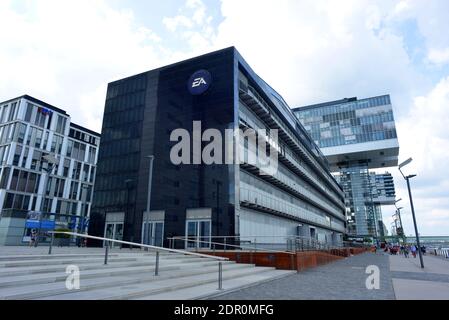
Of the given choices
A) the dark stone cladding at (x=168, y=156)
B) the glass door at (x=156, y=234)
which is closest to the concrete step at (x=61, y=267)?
the dark stone cladding at (x=168, y=156)

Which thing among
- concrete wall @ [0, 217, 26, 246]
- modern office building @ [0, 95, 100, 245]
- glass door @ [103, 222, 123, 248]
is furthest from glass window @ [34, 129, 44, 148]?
glass door @ [103, 222, 123, 248]

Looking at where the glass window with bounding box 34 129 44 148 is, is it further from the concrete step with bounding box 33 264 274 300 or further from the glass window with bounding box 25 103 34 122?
the concrete step with bounding box 33 264 274 300

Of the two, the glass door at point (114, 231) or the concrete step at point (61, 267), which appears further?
the glass door at point (114, 231)

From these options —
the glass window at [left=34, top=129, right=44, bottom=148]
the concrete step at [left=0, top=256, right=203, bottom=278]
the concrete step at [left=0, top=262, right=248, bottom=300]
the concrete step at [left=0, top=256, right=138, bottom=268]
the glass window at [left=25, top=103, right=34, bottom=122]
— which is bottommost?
the concrete step at [left=0, top=262, right=248, bottom=300]

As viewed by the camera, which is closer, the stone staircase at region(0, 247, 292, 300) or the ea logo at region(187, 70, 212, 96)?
the stone staircase at region(0, 247, 292, 300)

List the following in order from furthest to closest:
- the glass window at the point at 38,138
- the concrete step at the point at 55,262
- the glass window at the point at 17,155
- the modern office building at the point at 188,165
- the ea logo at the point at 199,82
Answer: the glass window at the point at 38,138, the glass window at the point at 17,155, the ea logo at the point at 199,82, the modern office building at the point at 188,165, the concrete step at the point at 55,262

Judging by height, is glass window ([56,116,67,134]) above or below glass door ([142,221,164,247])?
above

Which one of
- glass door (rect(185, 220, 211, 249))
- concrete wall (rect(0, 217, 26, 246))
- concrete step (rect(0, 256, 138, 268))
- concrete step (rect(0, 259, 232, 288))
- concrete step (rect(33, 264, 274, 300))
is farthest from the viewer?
concrete wall (rect(0, 217, 26, 246))

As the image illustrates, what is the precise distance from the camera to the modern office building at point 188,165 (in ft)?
78.9

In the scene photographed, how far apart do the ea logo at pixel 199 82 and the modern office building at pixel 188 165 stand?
11 cm

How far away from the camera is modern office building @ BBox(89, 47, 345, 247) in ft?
78.9

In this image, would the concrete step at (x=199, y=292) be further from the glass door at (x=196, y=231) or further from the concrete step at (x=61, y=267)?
the glass door at (x=196, y=231)

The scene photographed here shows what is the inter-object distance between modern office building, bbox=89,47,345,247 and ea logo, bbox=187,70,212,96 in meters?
0.11
